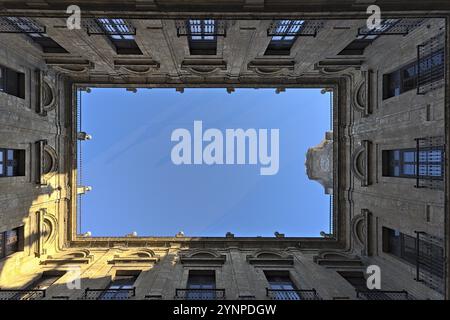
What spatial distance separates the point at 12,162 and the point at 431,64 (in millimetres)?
22099

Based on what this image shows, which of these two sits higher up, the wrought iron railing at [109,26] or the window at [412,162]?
the wrought iron railing at [109,26]

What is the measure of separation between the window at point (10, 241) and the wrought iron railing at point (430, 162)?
21.1 meters

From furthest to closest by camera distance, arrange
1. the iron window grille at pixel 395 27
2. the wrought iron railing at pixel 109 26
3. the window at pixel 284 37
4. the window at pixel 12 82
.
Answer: the window at pixel 12 82 → the window at pixel 284 37 → the wrought iron railing at pixel 109 26 → the iron window grille at pixel 395 27

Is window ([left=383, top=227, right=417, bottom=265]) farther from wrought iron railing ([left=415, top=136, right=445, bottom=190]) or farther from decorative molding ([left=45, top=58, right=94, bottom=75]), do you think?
decorative molding ([left=45, top=58, right=94, bottom=75])

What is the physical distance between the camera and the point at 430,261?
1509 cm

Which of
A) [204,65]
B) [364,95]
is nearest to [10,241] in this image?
[204,65]

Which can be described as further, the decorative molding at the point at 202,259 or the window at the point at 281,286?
the decorative molding at the point at 202,259

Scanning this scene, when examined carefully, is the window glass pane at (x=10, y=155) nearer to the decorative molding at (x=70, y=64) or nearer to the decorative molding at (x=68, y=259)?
the decorative molding at (x=70, y=64)

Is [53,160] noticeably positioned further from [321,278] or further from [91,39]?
[321,278]

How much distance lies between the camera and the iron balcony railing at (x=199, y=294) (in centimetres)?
1673

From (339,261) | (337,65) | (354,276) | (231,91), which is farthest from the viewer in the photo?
(231,91)

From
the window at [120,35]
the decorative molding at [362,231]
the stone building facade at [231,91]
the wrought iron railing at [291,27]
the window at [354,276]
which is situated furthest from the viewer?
the decorative molding at [362,231]

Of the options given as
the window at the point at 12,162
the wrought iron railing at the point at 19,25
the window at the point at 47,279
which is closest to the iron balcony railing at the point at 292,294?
the window at the point at 47,279

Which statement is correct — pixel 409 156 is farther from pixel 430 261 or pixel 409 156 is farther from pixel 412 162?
pixel 430 261
